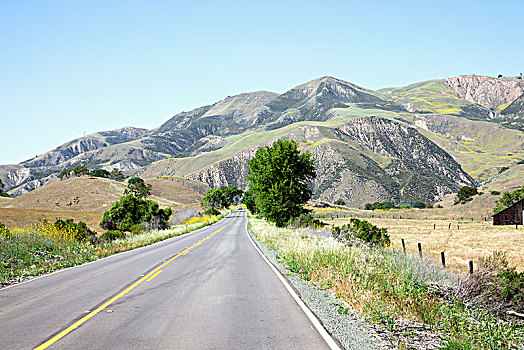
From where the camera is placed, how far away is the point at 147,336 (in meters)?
6.14

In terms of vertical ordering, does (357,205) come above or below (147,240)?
below

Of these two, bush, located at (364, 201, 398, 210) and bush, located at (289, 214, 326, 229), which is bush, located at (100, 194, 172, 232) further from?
bush, located at (364, 201, 398, 210)

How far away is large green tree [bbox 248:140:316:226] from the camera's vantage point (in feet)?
117

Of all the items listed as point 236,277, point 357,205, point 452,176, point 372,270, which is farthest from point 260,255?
point 452,176

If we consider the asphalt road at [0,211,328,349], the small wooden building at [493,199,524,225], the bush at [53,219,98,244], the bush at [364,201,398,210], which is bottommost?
the bush at [364,201,398,210]

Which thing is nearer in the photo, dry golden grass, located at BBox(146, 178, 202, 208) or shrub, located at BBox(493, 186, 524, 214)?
shrub, located at BBox(493, 186, 524, 214)

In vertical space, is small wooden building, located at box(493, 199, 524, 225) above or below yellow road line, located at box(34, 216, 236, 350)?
below

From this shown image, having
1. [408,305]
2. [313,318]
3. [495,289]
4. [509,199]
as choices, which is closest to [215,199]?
[509,199]

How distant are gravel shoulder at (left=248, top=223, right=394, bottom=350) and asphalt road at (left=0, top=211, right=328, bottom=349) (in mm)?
343

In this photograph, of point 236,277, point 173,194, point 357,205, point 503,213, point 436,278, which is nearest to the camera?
point 436,278

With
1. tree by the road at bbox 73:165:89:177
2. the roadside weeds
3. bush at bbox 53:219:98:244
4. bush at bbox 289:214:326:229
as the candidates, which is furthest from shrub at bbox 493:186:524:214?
tree by the road at bbox 73:165:89:177

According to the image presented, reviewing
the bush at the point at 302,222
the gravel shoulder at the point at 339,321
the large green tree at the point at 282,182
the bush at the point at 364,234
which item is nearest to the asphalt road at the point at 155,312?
the gravel shoulder at the point at 339,321

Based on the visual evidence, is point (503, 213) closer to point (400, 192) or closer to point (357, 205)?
point (357, 205)

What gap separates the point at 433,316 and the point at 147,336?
16.4ft
